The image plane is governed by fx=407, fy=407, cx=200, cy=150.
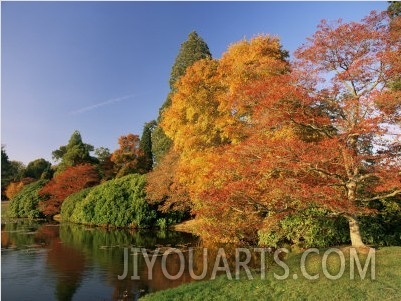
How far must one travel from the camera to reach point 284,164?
13.7m

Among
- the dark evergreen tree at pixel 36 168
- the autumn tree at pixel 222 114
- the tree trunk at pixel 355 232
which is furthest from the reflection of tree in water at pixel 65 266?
the dark evergreen tree at pixel 36 168

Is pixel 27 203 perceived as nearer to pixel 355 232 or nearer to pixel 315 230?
pixel 315 230

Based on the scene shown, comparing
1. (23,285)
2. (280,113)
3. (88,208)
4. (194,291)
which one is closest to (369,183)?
(280,113)

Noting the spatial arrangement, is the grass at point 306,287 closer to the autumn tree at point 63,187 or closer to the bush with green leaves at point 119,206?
the bush with green leaves at point 119,206

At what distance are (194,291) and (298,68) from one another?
27.6ft

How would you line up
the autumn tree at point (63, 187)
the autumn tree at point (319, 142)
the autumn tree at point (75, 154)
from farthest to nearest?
1. the autumn tree at point (75, 154)
2. the autumn tree at point (63, 187)
3. the autumn tree at point (319, 142)

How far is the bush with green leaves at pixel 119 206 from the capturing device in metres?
32.6

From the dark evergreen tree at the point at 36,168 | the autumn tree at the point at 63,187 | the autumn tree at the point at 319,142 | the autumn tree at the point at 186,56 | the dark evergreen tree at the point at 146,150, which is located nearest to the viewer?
the autumn tree at the point at 319,142

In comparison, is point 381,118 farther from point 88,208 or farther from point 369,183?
point 88,208

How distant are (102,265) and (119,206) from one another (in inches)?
651

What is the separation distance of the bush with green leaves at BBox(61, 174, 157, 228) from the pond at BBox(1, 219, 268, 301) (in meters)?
5.69

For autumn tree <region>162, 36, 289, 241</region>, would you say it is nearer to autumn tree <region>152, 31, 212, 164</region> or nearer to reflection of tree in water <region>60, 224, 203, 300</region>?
reflection of tree in water <region>60, 224, 203, 300</region>

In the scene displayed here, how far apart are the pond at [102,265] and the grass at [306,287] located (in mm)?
2264

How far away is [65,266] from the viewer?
17094mm
